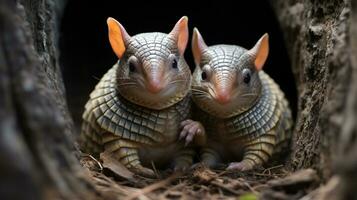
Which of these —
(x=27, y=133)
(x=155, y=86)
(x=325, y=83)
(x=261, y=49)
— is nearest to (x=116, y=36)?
(x=155, y=86)

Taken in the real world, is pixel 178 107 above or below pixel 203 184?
above

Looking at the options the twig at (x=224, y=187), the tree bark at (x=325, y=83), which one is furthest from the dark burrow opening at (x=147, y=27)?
the twig at (x=224, y=187)

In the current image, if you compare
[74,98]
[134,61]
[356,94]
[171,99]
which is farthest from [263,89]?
[74,98]

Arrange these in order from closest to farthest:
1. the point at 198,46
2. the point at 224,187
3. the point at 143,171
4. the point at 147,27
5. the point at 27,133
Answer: the point at 27,133, the point at 224,187, the point at 143,171, the point at 198,46, the point at 147,27

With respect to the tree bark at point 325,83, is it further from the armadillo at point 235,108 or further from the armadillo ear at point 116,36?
the armadillo ear at point 116,36

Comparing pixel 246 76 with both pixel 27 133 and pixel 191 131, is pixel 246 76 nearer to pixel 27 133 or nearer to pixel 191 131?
pixel 191 131

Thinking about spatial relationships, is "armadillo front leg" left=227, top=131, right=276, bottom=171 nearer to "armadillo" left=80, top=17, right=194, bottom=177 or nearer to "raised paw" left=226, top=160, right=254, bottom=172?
"raised paw" left=226, top=160, right=254, bottom=172
